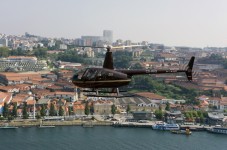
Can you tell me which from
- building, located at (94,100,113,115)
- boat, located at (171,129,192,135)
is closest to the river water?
boat, located at (171,129,192,135)

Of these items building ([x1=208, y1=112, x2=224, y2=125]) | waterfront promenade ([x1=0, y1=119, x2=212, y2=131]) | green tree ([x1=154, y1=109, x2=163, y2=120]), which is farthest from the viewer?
green tree ([x1=154, y1=109, x2=163, y2=120])

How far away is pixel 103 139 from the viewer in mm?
9273

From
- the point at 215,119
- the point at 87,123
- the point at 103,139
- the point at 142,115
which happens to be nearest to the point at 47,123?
the point at 87,123

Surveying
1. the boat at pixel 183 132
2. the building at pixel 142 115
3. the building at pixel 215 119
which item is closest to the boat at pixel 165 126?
the boat at pixel 183 132

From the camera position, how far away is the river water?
28.3ft

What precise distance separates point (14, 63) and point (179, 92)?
28.2ft

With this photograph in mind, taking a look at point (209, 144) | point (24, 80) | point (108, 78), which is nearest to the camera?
point (108, 78)

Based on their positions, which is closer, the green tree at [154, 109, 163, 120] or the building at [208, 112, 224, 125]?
the building at [208, 112, 224, 125]

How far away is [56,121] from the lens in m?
10.9

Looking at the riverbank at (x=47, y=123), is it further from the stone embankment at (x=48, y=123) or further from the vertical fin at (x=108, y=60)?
the vertical fin at (x=108, y=60)

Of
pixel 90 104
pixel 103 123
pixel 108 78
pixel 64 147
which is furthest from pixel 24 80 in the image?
pixel 108 78

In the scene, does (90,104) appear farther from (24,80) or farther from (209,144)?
(24,80)

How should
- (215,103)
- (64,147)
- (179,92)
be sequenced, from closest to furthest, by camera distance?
(64,147)
(215,103)
(179,92)

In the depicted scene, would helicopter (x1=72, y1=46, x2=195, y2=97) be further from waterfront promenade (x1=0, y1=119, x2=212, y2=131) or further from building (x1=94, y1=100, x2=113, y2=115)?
building (x1=94, y1=100, x2=113, y2=115)
